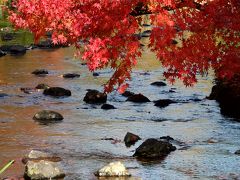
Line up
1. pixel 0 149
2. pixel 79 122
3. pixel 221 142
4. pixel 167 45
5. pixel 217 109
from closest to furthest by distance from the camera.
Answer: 1. pixel 167 45
2. pixel 0 149
3. pixel 221 142
4. pixel 79 122
5. pixel 217 109

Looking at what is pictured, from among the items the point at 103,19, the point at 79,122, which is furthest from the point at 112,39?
the point at 79,122

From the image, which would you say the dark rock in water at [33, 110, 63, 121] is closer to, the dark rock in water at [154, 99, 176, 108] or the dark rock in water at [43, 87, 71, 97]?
the dark rock in water at [154, 99, 176, 108]

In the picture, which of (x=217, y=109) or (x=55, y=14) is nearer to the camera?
(x=55, y=14)

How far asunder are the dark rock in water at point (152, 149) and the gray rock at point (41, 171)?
3.35 m

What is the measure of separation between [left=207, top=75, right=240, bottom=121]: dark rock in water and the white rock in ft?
37.4

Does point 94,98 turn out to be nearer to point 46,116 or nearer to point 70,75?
point 46,116

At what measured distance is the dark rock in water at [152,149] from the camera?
60.2ft

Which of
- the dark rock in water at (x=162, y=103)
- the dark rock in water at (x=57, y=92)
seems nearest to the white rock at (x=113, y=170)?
the dark rock in water at (x=162, y=103)

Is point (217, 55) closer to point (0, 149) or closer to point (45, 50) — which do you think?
point (0, 149)

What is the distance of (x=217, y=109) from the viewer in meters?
27.1

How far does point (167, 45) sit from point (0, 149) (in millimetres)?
9411

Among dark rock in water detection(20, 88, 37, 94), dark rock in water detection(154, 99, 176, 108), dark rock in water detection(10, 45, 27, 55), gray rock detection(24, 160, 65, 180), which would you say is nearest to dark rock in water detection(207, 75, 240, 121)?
dark rock in water detection(154, 99, 176, 108)

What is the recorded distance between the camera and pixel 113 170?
15.8 metres

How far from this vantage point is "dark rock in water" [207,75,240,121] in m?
27.3
